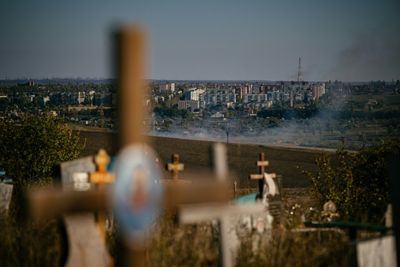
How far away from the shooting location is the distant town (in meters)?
89.6

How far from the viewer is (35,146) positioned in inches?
1209

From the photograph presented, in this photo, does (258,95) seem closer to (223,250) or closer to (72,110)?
(72,110)

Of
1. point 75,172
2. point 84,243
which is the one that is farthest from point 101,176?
point 84,243

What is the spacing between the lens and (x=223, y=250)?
6.32 meters

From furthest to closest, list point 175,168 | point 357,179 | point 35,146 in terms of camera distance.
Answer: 1. point 35,146
2. point 357,179
3. point 175,168

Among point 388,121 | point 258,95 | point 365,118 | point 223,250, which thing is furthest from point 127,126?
point 258,95

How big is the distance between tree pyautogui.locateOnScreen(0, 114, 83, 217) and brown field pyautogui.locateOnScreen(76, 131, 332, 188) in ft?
41.1

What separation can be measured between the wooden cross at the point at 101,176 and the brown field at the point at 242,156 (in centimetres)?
3303

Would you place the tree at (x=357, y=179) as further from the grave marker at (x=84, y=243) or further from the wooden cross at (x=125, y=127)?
the wooden cross at (x=125, y=127)

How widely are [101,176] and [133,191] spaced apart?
3393mm

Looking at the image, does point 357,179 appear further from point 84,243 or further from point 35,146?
point 84,243

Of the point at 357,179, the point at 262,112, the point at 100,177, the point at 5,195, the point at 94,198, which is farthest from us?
the point at 262,112

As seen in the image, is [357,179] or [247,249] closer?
[247,249]

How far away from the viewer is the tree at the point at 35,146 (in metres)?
29.1
